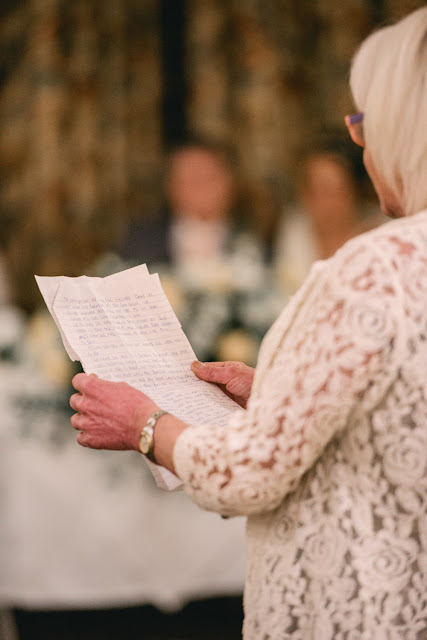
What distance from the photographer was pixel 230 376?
1340 mm

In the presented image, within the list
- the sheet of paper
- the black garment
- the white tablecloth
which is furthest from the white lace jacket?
the black garment

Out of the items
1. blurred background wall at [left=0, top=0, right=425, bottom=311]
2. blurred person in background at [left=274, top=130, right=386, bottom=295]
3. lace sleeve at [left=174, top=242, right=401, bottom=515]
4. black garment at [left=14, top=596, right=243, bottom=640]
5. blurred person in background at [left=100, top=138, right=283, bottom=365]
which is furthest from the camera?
blurred background wall at [left=0, top=0, right=425, bottom=311]

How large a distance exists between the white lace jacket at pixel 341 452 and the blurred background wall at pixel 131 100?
372 centimetres

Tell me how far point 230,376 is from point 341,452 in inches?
13.1

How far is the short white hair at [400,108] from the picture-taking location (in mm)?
1055

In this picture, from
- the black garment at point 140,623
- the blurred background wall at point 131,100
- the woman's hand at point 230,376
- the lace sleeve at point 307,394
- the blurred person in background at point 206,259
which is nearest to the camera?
the lace sleeve at point 307,394

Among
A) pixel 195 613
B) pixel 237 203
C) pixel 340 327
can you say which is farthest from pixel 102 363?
pixel 237 203

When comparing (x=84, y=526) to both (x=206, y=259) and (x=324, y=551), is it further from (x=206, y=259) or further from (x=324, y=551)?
(x=324, y=551)

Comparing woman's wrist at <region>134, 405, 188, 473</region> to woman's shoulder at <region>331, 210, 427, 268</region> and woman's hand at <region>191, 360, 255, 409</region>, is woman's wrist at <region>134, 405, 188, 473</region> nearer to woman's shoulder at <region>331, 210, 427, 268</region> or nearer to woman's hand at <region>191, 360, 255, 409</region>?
woman's hand at <region>191, 360, 255, 409</region>

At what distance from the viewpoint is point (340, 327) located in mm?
951

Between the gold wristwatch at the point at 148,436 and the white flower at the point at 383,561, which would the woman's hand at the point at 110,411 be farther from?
the white flower at the point at 383,561

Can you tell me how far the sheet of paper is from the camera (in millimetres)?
1164

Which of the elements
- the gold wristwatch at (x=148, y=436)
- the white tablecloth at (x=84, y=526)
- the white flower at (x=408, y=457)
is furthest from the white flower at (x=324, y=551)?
the white tablecloth at (x=84, y=526)

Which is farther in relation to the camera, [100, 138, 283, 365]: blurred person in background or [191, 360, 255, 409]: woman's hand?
[100, 138, 283, 365]: blurred person in background
